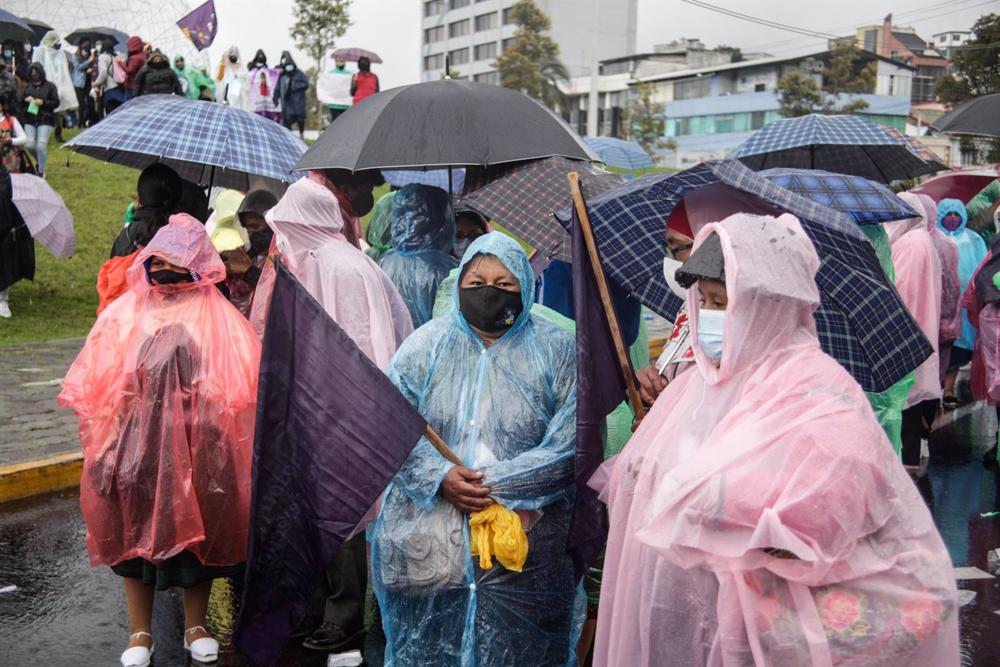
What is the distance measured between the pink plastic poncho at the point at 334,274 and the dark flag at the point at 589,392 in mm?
1624

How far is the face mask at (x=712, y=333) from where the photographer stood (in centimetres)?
324

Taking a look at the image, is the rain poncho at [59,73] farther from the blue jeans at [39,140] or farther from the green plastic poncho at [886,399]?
the green plastic poncho at [886,399]

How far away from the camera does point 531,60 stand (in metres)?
58.5

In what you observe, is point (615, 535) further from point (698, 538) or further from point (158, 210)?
point (158, 210)

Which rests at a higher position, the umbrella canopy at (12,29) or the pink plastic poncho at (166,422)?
the umbrella canopy at (12,29)

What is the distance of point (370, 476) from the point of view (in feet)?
13.3

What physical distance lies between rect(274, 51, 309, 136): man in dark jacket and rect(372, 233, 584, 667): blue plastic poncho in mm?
20798

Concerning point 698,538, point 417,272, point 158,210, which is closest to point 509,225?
point 417,272

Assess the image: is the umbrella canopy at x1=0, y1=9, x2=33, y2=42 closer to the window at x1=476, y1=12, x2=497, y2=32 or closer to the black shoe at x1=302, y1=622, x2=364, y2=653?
the black shoe at x1=302, y1=622, x2=364, y2=653

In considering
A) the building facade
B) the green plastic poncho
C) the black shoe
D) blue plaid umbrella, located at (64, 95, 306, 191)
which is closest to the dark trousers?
the black shoe

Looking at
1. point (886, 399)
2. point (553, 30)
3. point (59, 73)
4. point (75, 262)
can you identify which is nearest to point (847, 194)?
point (886, 399)

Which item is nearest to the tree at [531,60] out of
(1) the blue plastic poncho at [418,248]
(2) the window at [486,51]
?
(2) the window at [486,51]

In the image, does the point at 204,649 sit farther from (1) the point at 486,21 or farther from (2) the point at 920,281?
(1) the point at 486,21

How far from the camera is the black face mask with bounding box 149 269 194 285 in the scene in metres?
A: 5.08
